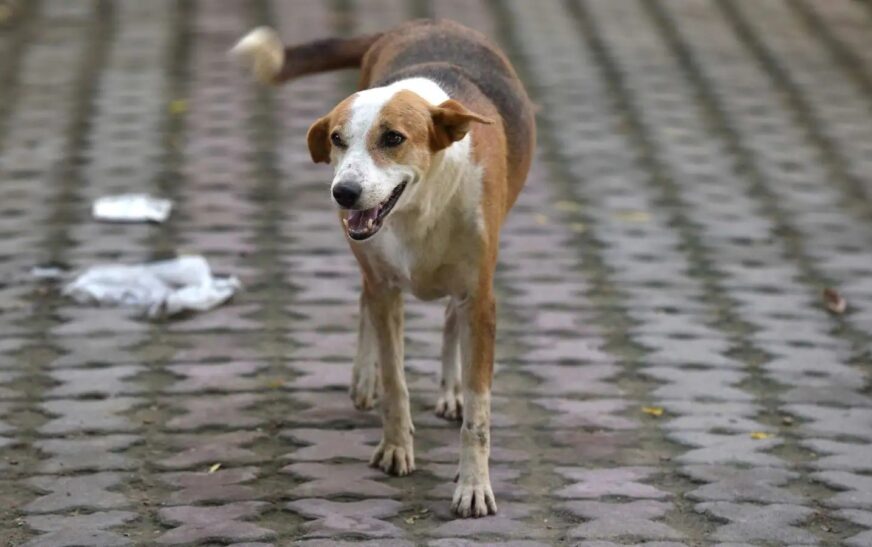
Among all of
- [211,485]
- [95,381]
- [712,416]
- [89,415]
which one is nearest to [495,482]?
[211,485]

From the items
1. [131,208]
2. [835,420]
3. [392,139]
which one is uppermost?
[392,139]

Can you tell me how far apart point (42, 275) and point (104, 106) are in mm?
2496

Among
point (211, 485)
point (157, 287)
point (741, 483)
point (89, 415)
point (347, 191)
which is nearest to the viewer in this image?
point (347, 191)

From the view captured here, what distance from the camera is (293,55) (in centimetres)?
587

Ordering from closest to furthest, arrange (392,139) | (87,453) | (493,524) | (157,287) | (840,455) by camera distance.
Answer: (392,139)
(493,524)
(87,453)
(840,455)
(157,287)

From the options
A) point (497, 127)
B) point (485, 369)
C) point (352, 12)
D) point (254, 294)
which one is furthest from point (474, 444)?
point (352, 12)

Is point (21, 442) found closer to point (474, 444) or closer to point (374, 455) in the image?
point (374, 455)

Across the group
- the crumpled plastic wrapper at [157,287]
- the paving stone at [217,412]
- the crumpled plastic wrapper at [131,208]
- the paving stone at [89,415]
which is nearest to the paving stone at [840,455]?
the paving stone at [217,412]

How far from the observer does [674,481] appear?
15.9 ft

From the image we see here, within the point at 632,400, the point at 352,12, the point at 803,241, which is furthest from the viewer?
the point at 352,12

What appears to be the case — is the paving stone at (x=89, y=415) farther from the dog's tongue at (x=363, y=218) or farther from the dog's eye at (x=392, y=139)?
the dog's eye at (x=392, y=139)

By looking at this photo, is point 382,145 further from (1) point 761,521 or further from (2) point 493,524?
(1) point 761,521

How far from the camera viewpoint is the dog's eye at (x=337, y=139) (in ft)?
13.8

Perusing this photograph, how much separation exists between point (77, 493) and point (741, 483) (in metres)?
2.09
